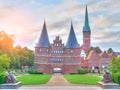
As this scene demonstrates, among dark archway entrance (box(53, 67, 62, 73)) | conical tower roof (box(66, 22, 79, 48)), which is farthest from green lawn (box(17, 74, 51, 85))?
dark archway entrance (box(53, 67, 62, 73))

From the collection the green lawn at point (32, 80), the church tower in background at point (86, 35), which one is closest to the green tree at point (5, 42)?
the green lawn at point (32, 80)

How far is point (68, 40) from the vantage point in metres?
93.8

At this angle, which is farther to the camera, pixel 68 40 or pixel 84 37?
pixel 84 37

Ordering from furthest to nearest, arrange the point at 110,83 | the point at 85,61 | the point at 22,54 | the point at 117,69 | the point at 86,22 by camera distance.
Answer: the point at 86,22 → the point at 85,61 → the point at 22,54 → the point at 117,69 → the point at 110,83

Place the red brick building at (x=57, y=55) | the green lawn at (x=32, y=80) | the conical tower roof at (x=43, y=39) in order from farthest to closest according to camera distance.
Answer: the red brick building at (x=57, y=55), the conical tower roof at (x=43, y=39), the green lawn at (x=32, y=80)

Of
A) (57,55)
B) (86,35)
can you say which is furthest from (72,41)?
(86,35)

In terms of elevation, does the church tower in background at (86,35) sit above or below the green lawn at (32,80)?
above

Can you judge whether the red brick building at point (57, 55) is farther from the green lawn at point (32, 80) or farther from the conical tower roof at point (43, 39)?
the green lawn at point (32, 80)

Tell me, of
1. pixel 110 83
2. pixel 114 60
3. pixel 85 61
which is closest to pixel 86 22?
pixel 85 61

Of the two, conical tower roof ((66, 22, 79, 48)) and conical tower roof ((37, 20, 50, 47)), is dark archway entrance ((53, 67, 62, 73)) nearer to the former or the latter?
conical tower roof ((66, 22, 79, 48))

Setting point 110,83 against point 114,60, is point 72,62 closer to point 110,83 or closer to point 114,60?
point 114,60

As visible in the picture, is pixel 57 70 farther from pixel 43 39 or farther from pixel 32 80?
pixel 32 80

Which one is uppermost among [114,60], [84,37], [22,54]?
[84,37]

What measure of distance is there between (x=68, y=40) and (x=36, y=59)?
1071 centimetres
